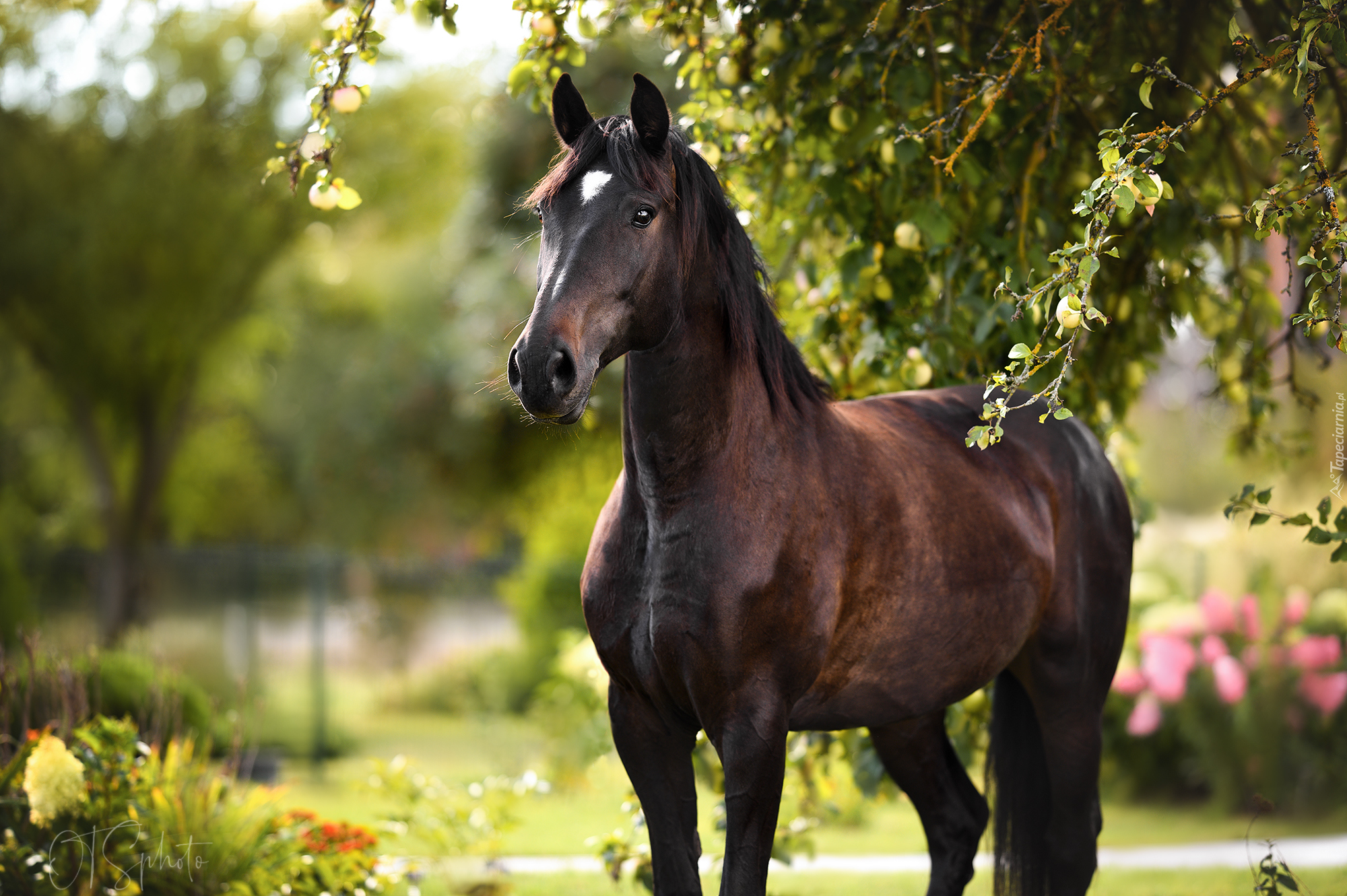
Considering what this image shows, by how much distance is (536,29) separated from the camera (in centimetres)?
376

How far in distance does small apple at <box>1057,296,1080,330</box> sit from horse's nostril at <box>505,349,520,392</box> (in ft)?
3.60

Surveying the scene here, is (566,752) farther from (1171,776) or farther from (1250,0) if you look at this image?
(1250,0)

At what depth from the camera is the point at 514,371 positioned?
2.11 m

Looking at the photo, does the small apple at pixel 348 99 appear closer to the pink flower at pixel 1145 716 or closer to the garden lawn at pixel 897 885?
the garden lawn at pixel 897 885

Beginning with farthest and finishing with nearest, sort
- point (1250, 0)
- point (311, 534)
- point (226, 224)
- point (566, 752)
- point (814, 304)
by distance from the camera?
point (311, 534)
point (226, 224)
point (566, 752)
point (814, 304)
point (1250, 0)

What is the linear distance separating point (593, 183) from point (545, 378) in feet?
1.66

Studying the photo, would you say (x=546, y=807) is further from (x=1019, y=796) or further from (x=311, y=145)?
(x=311, y=145)

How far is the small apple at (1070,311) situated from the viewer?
221cm

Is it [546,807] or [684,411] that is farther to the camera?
[546,807]

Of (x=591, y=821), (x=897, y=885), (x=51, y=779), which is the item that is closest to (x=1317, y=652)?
(x=897, y=885)

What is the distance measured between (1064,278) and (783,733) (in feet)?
3.85

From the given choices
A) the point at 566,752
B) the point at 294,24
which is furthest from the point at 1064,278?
the point at 294,24

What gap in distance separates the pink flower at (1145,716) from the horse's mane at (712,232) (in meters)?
6.29

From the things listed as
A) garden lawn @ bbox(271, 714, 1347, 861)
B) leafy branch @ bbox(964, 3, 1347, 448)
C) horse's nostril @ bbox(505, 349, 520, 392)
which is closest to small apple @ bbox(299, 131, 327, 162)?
horse's nostril @ bbox(505, 349, 520, 392)
